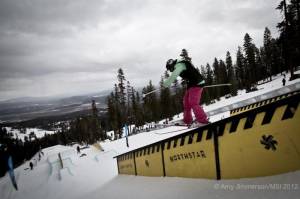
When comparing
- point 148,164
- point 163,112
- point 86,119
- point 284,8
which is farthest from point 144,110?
point 148,164

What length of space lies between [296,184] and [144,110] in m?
75.3

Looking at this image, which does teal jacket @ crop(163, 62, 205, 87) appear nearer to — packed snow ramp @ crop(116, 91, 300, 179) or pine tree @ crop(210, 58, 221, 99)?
packed snow ramp @ crop(116, 91, 300, 179)

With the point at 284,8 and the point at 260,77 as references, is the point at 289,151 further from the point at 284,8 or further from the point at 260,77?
the point at 260,77

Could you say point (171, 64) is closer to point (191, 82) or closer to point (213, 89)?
point (191, 82)

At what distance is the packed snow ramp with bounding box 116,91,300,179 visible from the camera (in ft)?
10.1

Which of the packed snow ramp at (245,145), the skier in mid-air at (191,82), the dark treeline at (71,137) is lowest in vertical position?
the dark treeline at (71,137)

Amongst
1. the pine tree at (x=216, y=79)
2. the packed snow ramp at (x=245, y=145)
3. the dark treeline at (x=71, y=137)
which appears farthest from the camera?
the dark treeline at (x=71, y=137)

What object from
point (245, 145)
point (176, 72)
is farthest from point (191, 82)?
point (245, 145)

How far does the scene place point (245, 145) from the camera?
11.9ft

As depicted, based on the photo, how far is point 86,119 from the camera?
308ft

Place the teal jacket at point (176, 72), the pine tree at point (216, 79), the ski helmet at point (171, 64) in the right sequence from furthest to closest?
the pine tree at point (216, 79) → the ski helmet at point (171, 64) → the teal jacket at point (176, 72)

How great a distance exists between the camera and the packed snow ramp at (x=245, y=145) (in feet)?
10.1

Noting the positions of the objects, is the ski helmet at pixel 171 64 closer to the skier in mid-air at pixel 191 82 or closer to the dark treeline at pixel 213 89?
the skier in mid-air at pixel 191 82

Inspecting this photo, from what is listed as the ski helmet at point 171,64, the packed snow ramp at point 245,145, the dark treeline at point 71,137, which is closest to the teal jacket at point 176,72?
the ski helmet at point 171,64
